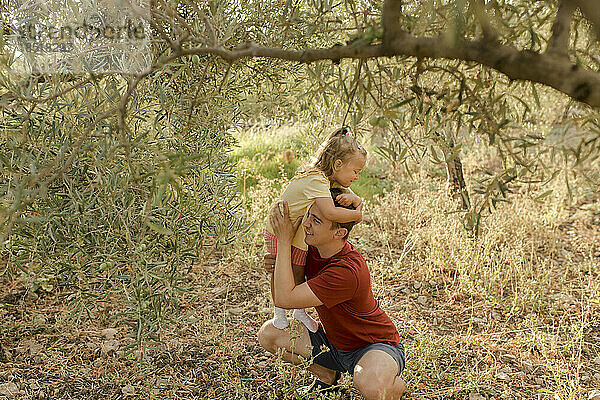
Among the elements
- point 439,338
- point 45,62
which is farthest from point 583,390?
point 45,62

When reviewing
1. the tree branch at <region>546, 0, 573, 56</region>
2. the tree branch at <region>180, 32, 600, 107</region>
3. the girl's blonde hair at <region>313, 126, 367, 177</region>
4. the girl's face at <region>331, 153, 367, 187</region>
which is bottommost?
the girl's face at <region>331, 153, 367, 187</region>

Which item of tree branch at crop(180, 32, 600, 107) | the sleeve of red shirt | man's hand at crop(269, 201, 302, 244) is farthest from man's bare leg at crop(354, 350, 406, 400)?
tree branch at crop(180, 32, 600, 107)

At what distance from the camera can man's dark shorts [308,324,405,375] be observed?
268cm

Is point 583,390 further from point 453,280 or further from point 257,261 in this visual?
point 257,261

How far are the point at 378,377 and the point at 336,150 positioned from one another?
1128mm

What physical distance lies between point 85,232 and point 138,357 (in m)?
1.54

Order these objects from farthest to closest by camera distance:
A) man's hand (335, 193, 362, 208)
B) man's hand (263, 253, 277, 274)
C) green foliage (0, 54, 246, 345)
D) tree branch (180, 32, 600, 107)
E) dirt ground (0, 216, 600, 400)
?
dirt ground (0, 216, 600, 400)
man's hand (263, 253, 277, 274)
man's hand (335, 193, 362, 208)
green foliage (0, 54, 246, 345)
tree branch (180, 32, 600, 107)

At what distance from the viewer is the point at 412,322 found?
3.85m

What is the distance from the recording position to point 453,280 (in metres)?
4.37

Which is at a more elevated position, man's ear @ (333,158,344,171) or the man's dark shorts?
man's ear @ (333,158,344,171)

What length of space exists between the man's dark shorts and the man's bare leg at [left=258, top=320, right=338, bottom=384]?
0.04 meters

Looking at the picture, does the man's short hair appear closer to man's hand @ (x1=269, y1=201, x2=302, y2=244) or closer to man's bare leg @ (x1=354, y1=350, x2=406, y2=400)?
man's hand @ (x1=269, y1=201, x2=302, y2=244)

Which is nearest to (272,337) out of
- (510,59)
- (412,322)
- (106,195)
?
(412,322)

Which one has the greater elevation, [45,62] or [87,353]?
[45,62]
